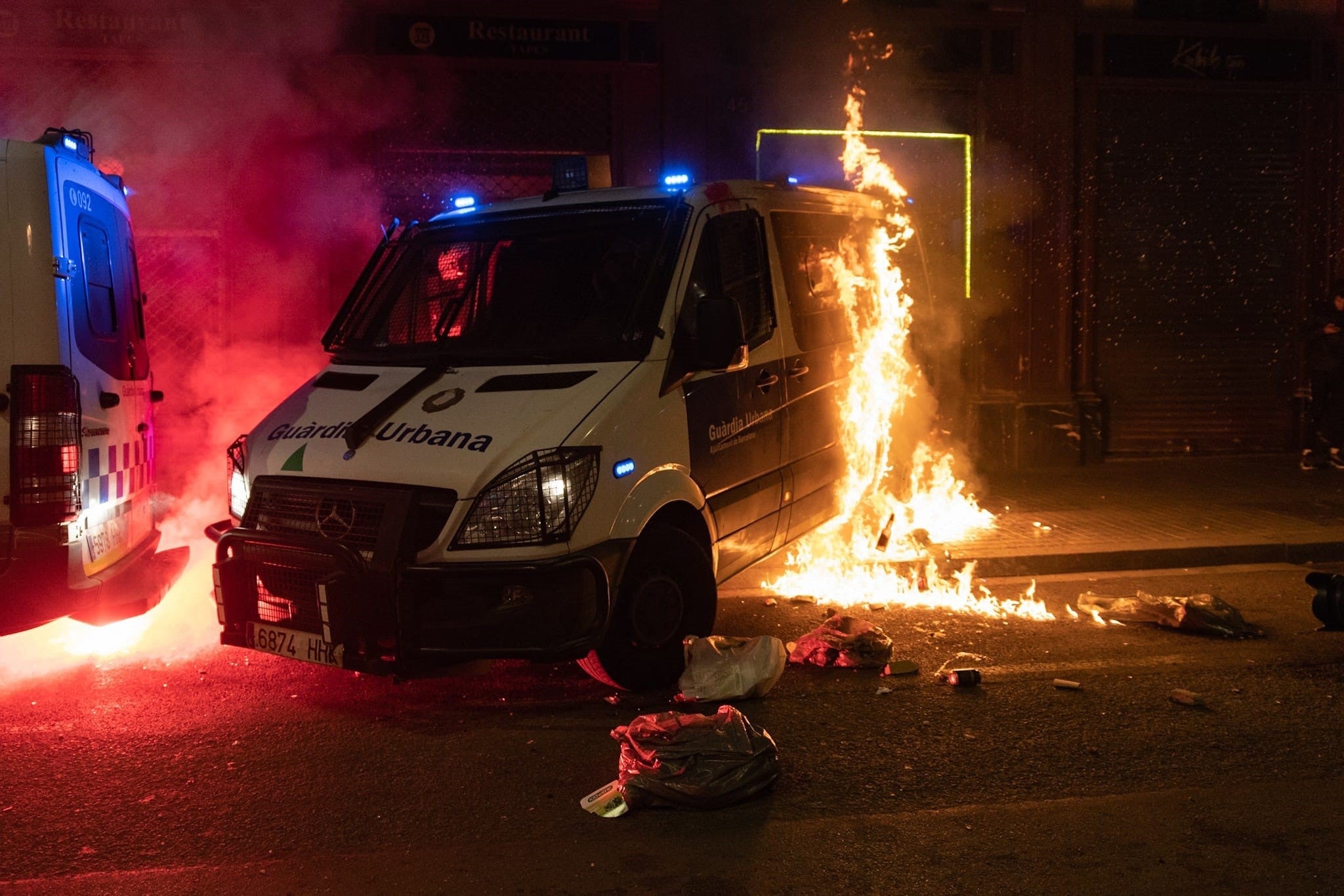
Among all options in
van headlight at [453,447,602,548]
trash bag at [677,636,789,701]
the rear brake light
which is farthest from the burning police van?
the rear brake light

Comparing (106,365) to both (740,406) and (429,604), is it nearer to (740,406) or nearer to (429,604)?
(429,604)

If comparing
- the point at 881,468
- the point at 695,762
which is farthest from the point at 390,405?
the point at 881,468

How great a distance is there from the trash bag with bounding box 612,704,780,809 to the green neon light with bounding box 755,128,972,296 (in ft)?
25.1

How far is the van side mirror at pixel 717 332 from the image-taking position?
4816 millimetres

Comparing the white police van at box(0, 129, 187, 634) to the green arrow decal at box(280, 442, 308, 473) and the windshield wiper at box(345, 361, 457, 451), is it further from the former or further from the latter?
the windshield wiper at box(345, 361, 457, 451)

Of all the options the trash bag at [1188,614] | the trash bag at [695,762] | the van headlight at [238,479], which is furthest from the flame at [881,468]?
the van headlight at [238,479]

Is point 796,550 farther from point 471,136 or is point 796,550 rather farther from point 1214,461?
point 1214,461

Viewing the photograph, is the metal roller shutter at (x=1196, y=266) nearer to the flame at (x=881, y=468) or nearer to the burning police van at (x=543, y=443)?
the flame at (x=881, y=468)

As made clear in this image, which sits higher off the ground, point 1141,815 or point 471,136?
point 471,136

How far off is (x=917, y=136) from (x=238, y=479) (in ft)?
27.2

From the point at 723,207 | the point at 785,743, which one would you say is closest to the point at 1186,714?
the point at 785,743

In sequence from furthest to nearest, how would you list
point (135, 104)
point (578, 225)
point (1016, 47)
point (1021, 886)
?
1. point (1016, 47)
2. point (135, 104)
3. point (578, 225)
4. point (1021, 886)

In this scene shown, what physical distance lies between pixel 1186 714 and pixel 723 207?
298cm

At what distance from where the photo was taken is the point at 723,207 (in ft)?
18.0
